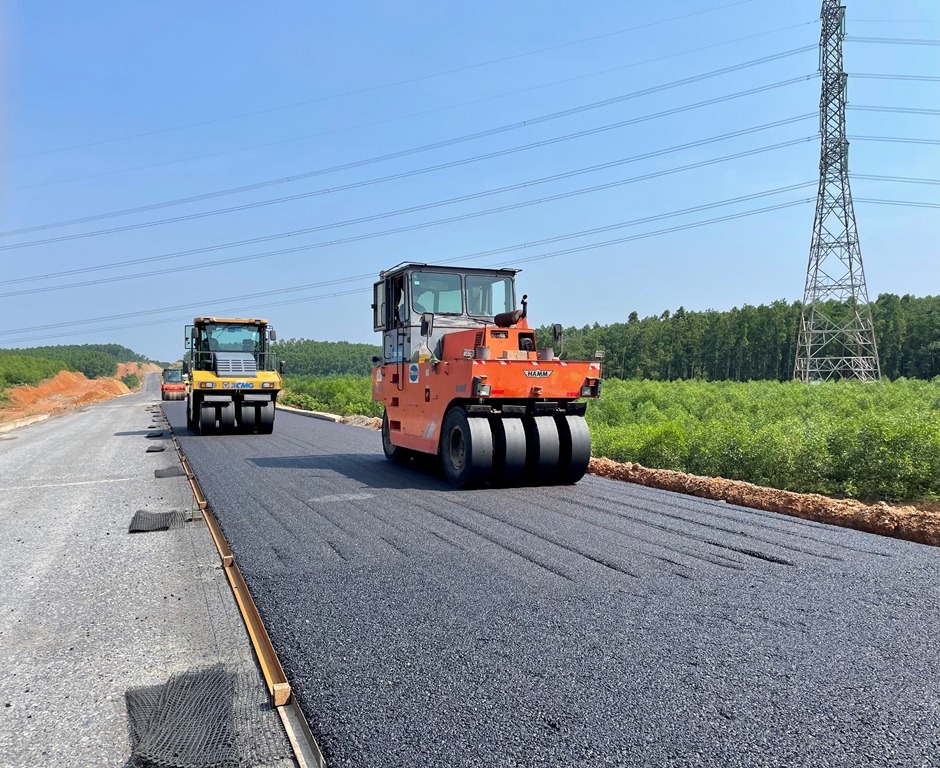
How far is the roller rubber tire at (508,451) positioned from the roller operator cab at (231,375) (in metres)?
9.09

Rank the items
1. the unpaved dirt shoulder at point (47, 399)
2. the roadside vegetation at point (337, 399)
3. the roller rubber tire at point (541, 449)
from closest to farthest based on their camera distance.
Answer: the roller rubber tire at point (541, 449) < the roadside vegetation at point (337, 399) < the unpaved dirt shoulder at point (47, 399)

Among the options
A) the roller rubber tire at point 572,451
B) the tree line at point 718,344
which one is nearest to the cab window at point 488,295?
the roller rubber tire at point 572,451

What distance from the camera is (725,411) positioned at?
15828 millimetres

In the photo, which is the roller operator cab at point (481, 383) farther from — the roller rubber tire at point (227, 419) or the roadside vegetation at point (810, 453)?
the roller rubber tire at point (227, 419)

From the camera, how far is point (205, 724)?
285 cm

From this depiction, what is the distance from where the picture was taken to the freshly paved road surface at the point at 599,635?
2678 mm

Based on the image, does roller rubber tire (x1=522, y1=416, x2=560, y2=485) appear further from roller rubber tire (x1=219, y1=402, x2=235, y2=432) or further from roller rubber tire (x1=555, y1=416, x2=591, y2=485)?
roller rubber tire (x1=219, y1=402, x2=235, y2=432)

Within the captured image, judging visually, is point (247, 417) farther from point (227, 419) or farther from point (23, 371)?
point (23, 371)

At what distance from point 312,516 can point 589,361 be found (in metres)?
4.06

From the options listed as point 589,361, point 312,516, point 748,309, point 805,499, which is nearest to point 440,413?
point 589,361

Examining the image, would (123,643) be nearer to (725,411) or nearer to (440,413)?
(440,413)

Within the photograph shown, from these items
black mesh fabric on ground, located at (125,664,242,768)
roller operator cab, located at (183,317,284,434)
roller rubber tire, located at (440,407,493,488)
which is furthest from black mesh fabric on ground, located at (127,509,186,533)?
roller operator cab, located at (183,317,284,434)

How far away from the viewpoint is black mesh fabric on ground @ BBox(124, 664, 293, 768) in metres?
2.60

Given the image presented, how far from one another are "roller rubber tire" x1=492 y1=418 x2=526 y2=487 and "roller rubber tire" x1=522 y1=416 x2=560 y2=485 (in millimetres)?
139
